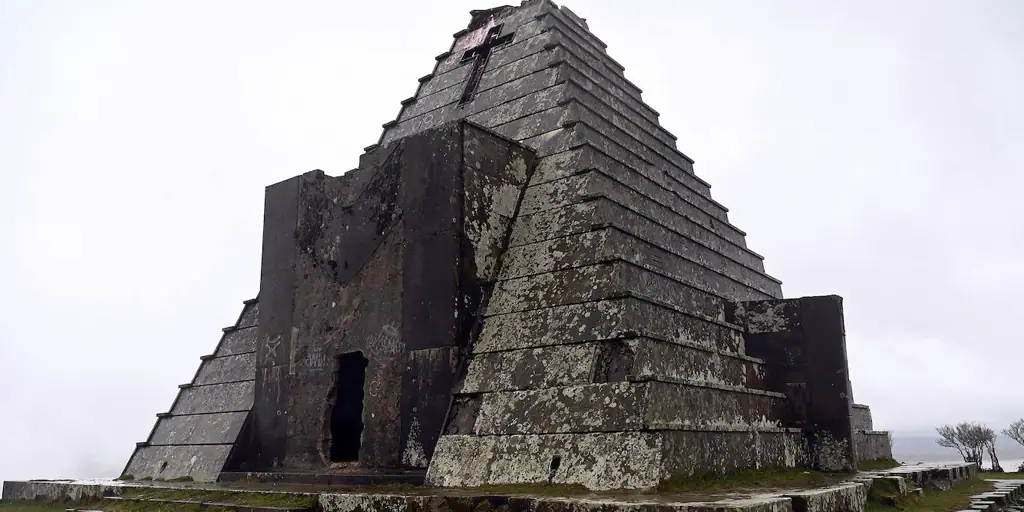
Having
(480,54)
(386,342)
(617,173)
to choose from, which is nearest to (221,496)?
(386,342)

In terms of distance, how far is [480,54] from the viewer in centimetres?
1634

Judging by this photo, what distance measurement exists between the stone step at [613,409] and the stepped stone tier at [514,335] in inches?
0.9

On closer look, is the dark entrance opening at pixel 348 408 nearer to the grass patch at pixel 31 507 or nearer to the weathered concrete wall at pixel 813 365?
the grass patch at pixel 31 507

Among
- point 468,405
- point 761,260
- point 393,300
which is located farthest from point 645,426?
point 761,260

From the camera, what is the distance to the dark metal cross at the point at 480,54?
50.7ft

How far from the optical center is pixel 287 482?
10.3 meters

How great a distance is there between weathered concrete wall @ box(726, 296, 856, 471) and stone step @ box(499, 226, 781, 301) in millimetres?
1066

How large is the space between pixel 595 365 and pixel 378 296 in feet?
11.4

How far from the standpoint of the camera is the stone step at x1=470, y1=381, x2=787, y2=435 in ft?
26.5

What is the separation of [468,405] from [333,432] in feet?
9.06

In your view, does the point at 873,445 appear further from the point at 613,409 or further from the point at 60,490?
the point at 60,490

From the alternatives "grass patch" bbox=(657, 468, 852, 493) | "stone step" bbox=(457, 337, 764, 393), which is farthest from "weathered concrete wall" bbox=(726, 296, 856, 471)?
"stone step" bbox=(457, 337, 764, 393)

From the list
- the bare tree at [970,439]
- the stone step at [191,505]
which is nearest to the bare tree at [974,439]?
the bare tree at [970,439]

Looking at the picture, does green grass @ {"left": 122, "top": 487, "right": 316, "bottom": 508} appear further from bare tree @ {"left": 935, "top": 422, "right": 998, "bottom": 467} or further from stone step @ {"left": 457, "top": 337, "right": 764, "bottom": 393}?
bare tree @ {"left": 935, "top": 422, "right": 998, "bottom": 467}
